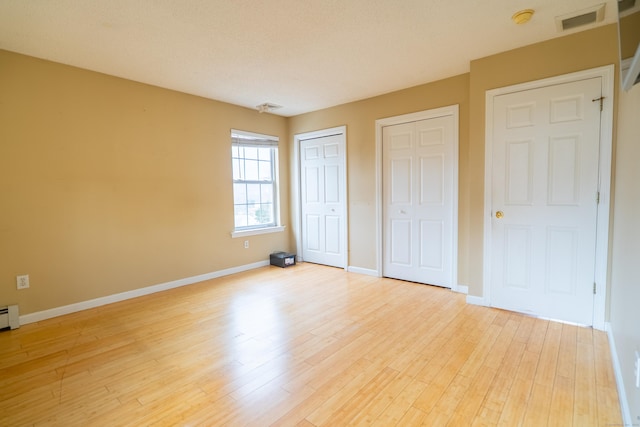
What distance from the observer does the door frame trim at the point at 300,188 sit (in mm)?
4648

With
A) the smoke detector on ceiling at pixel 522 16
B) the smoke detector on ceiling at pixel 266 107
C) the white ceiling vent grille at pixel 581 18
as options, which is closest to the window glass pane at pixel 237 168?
the smoke detector on ceiling at pixel 266 107

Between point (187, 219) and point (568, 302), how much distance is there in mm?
4309

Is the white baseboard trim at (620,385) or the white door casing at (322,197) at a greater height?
the white door casing at (322,197)

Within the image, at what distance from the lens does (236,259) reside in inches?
184

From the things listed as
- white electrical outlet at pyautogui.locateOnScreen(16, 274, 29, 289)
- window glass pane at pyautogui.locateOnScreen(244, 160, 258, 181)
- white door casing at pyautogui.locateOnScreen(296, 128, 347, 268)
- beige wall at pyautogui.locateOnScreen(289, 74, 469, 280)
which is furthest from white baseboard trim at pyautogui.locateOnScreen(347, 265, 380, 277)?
white electrical outlet at pyautogui.locateOnScreen(16, 274, 29, 289)

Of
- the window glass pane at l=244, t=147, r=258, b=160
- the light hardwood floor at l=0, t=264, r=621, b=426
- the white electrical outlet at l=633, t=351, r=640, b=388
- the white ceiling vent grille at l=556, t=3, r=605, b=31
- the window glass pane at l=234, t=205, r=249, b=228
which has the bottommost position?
the light hardwood floor at l=0, t=264, r=621, b=426

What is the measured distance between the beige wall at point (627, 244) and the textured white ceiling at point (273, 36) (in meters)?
0.96

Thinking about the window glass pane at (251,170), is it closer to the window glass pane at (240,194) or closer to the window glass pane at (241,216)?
the window glass pane at (240,194)

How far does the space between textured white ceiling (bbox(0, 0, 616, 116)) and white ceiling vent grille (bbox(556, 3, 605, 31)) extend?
0.05 m

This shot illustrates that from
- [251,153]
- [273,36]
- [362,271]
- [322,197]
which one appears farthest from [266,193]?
[273,36]

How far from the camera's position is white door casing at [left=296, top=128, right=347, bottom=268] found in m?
4.75

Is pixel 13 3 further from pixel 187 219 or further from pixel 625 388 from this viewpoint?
pixel 625 388

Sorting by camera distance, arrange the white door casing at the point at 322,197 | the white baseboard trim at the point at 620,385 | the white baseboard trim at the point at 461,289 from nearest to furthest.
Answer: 1. the white baseboard trim at the point at 620,385
2. the white baseboard trim at the point at 461,289
3. the white door casing at the point at 322,197

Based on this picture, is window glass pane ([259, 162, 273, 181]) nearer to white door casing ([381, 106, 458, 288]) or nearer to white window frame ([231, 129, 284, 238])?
white window frame ([231, 129, 284, 238])
